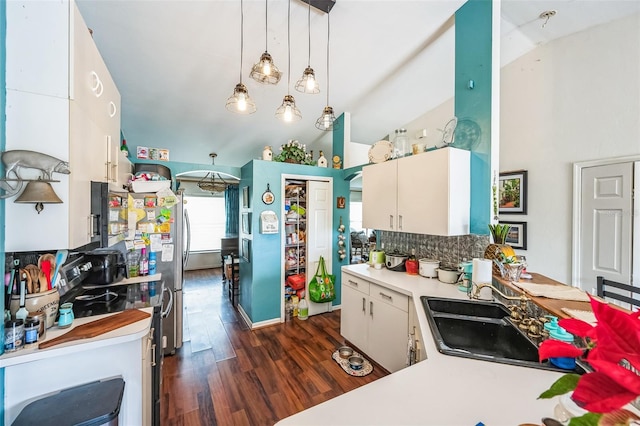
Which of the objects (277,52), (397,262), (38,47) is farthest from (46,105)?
(397,262)

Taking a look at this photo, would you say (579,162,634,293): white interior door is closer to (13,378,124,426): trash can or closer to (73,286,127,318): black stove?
(13,378,124,426): trash can

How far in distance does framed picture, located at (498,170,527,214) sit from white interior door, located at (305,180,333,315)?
7.36ft

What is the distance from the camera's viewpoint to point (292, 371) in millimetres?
2332

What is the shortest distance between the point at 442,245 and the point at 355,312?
1.12 metres

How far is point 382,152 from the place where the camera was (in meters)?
2.75

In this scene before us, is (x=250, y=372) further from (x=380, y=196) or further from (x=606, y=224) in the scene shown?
(x=606, y=224)

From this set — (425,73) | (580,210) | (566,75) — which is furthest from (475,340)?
(425,73)

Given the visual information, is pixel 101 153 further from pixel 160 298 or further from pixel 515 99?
pixel 515 99

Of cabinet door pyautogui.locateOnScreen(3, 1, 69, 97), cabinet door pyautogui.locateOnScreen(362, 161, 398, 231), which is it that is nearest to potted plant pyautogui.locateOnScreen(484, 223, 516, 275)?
cabinet door pyautogui.locateOnScreen(362, 161, 398, 231)

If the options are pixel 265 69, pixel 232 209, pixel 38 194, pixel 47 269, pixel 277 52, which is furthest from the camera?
pixel 232 209

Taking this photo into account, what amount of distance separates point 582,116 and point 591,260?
1424mm

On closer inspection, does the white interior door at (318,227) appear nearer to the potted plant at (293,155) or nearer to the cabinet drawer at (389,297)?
the potted plant at (293,155)

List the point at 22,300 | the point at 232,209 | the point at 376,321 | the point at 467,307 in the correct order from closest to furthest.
Result: the point at 22,300, the point at 467,307, the point at 376,321, the point at 232,209

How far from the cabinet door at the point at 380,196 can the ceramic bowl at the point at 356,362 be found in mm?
1309
